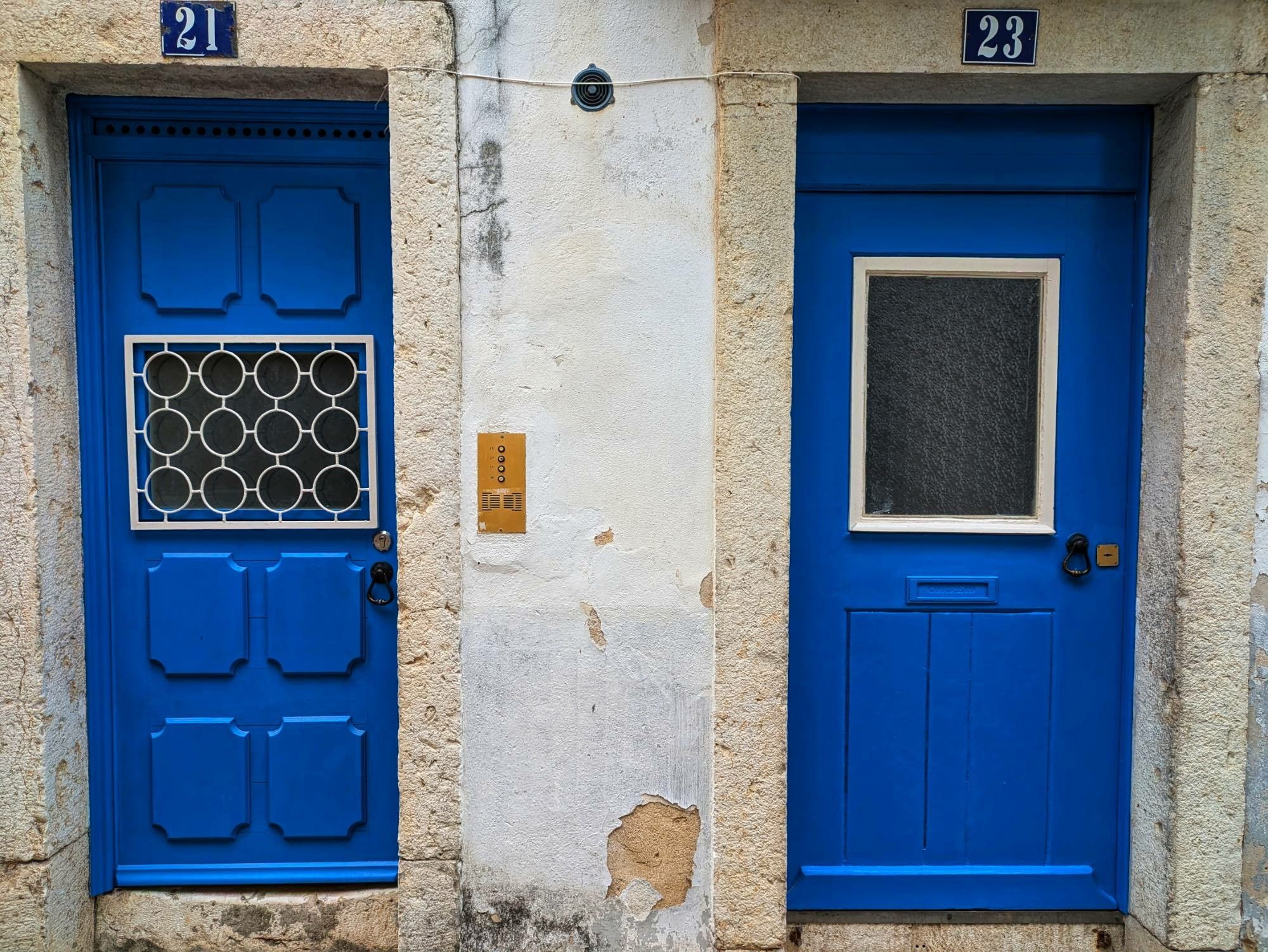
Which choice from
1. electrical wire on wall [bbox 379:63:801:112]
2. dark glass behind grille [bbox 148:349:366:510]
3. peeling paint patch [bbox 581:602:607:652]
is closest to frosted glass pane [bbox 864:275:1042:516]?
electrical wire on wall [bbox 379:63:801:112]

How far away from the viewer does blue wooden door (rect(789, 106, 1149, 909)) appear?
271cm

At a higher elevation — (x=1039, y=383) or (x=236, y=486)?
(x=1039, y=383)

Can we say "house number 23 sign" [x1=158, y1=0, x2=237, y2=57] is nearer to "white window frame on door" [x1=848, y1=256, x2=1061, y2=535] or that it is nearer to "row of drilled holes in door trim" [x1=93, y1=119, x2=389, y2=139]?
"row of drilled holes in door trim" [x1=93, y1=119, x2=389, y2=139]

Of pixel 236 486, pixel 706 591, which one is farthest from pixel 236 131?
pixel 706 591

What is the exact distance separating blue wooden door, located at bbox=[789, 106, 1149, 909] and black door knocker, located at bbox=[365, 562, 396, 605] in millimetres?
1388

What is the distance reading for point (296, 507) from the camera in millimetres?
2805

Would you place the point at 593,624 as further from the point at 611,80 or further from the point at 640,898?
the point at 611,80

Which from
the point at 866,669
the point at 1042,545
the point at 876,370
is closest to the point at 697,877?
the point at 866,669

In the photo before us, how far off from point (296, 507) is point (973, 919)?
8.96ft

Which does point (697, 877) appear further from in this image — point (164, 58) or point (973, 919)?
point (164, 58)

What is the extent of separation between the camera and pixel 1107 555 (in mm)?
2758

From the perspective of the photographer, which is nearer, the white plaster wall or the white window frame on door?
the white plaster wall

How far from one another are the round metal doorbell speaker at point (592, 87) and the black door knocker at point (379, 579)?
1.63 meters

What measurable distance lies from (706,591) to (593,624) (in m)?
0.37
